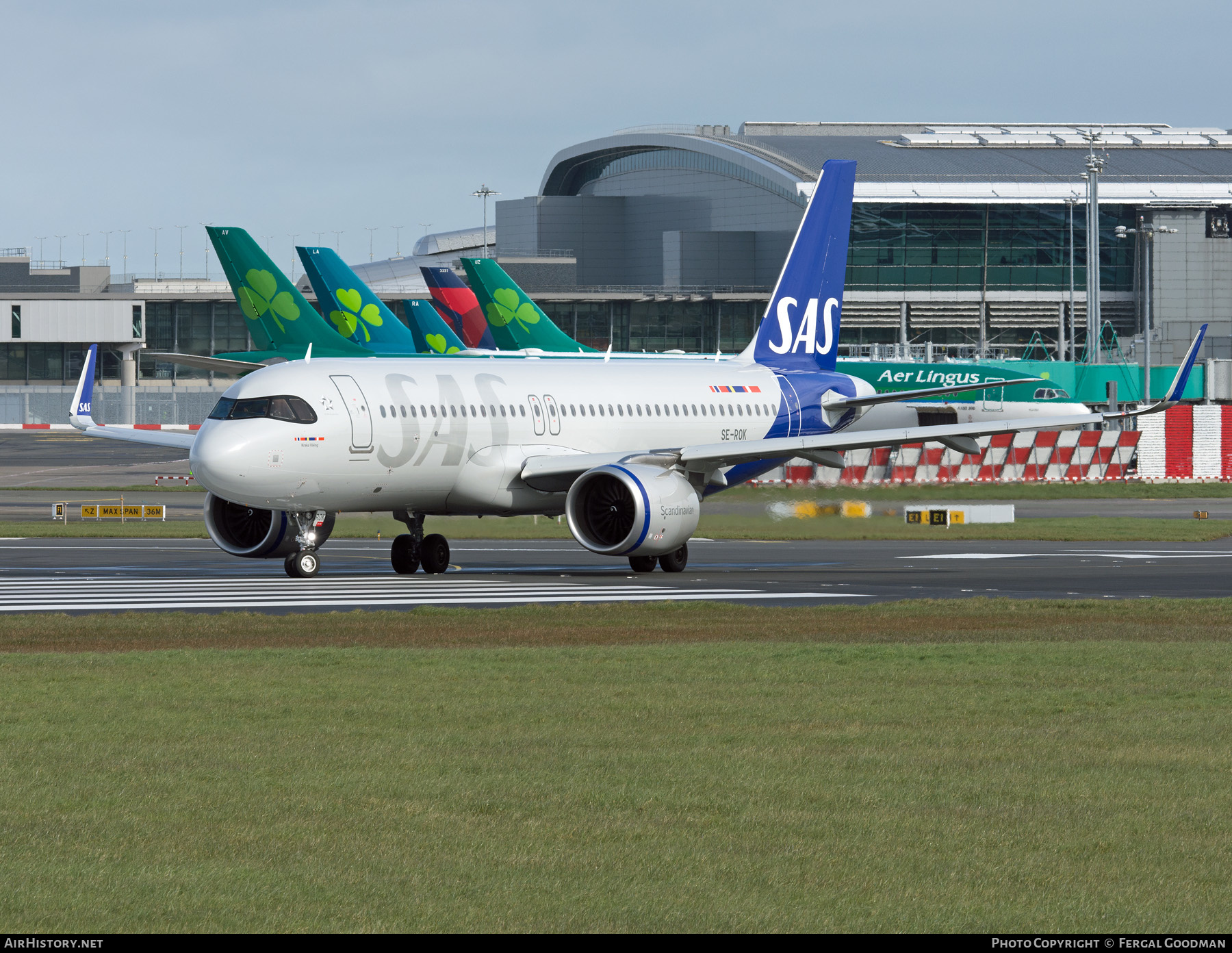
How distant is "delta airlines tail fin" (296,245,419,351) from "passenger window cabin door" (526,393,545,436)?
2938cm

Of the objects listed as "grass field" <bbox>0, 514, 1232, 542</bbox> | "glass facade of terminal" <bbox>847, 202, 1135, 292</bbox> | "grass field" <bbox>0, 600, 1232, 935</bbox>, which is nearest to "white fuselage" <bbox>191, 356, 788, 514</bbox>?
"grass field" <bbox>0, 514, 1232, 542</bbox>

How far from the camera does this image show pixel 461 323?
71.4 metres

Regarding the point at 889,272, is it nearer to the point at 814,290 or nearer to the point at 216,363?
the point at 216,363

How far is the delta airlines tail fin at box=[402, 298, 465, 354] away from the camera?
6262cm

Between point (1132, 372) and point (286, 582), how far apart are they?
8229 centimetres

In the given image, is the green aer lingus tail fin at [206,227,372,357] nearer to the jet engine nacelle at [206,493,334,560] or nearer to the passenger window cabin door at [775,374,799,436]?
the passenger window cabin door at [775,374,799,436]

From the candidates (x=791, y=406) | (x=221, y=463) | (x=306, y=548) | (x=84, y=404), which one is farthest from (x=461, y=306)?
(x=221, y=463)

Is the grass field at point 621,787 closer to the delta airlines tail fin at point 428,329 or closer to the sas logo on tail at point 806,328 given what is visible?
the sas logo on tail at point 806,328

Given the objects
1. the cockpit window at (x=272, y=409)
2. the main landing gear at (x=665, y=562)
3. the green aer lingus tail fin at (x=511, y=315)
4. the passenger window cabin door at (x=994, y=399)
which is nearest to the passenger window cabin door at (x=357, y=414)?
the cockpit window at (x=272, y=409)

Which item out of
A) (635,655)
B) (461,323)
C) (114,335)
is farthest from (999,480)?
(114,335)

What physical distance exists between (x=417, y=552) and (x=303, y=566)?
2.68m

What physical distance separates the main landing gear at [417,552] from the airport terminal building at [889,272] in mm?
93584

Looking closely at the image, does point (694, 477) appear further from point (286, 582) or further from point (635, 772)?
point (635, 772)

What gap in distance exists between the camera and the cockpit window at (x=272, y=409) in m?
29.5
